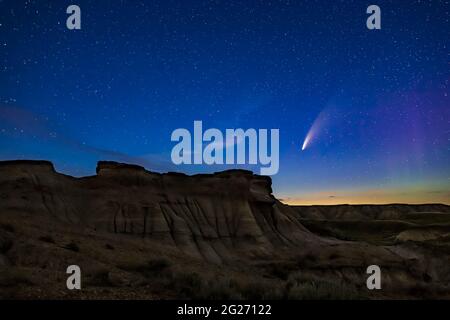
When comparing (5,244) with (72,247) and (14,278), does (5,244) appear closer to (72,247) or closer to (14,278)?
(72,247)

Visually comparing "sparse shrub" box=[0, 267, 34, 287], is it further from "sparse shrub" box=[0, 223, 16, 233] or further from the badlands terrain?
"sparse shrub" box=[0, 223, 16, 233]

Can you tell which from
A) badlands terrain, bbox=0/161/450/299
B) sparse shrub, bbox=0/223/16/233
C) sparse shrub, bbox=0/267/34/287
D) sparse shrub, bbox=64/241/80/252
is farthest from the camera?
badlands terrain, bbox=0/161/450/299

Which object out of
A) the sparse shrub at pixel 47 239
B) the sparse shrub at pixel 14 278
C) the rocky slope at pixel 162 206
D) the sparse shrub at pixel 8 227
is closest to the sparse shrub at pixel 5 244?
the sparse shrub at pixel 47 239

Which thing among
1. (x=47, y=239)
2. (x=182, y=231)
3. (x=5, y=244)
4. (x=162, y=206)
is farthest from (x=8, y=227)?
(x=162, y=206)

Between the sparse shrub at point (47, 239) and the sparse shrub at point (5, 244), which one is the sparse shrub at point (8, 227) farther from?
the sparse shrub at point (5, 244)

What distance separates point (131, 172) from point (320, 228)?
4066cm

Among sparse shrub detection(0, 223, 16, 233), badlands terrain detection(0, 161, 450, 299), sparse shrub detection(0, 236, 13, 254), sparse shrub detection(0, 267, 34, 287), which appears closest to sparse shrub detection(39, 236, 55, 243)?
badlands terrain detection(0, 161, 450, 299)

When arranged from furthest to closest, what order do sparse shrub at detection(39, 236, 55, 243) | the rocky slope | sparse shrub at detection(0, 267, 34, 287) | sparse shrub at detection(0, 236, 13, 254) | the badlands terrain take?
the rocky slope → the badlands terrain → sparse shrub at detection(39, 236, 55, 243) → sparse shrub at detection(0, 236, 13, 254) → sparse shrub at detection(0, 267, 34, 287)
